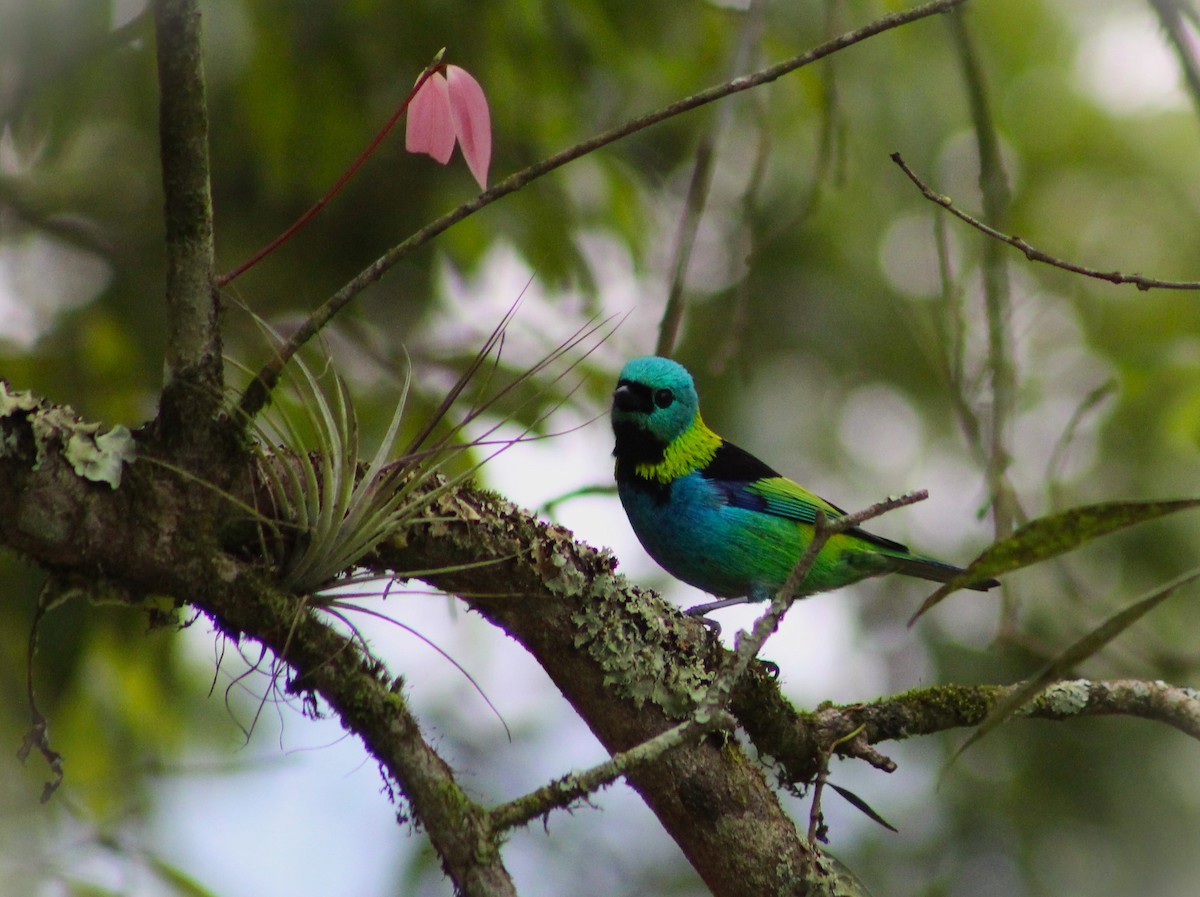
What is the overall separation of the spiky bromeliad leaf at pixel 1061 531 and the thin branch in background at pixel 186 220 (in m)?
1.33

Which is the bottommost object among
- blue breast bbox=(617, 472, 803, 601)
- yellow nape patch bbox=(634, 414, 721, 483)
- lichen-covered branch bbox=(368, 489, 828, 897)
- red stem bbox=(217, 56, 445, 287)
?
lichen-covered branch bbox=(368, 489, 828, 897)

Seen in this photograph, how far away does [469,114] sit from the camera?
248 cm

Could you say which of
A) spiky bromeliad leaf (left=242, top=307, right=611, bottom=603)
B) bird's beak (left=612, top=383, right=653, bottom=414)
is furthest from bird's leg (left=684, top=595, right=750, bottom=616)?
spiky bromeliad leaf (left=242, top=307, right=611, bottom=603)

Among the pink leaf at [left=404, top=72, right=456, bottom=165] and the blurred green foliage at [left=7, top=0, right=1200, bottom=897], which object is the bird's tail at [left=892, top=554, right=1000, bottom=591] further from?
the pink leaf at [left=404, top=72, right=456, bottom=165]

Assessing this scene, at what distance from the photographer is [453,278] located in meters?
5.85

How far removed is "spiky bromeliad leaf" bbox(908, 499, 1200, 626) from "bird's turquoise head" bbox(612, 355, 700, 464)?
2.47m

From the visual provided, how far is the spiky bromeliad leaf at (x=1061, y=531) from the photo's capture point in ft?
6.23

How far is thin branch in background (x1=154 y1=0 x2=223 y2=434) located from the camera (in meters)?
2.13

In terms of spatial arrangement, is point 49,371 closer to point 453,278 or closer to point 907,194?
point 453,278

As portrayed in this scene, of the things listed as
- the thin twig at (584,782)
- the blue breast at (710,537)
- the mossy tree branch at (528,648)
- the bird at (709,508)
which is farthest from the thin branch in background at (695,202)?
the thin twig at (584,782)

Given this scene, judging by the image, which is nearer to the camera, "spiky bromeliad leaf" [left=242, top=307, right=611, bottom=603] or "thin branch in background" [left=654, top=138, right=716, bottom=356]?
"spiky bromeliad leaf" [left=242, top=307, right=611, bottom=603]

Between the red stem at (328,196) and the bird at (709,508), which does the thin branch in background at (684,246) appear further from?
the red stem at (328,196)

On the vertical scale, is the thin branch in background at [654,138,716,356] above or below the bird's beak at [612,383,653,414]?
below

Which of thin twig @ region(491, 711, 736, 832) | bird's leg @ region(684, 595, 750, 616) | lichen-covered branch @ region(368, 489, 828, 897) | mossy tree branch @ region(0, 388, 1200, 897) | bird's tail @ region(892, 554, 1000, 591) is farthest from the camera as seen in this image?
bird's tail @ region(892, 554, 1000, 591)
